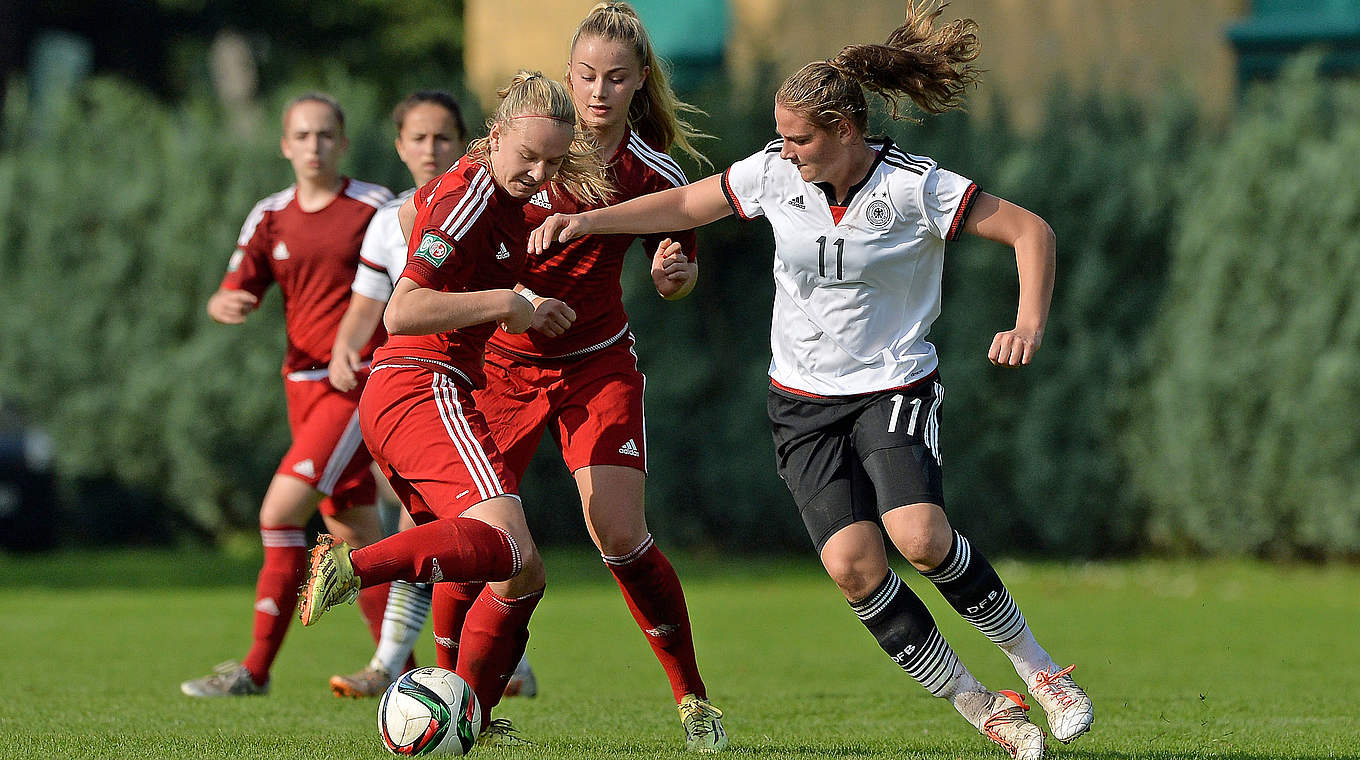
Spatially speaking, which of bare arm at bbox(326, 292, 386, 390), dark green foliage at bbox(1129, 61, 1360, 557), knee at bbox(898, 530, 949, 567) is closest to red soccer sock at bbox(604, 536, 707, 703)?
knee at bbox(898, 530, 949, 567)

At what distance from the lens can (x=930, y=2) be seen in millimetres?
5652

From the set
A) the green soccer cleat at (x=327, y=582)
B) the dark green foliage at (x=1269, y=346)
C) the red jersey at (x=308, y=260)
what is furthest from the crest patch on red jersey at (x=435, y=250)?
the dark green foliage at (x=1269, y=346)

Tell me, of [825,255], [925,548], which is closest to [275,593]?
[825,255]

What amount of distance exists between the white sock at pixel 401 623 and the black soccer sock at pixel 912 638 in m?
2.34

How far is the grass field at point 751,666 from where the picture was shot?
5.41m

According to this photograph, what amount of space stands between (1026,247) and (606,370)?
4.80 feet

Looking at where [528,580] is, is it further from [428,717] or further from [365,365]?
[365,365]

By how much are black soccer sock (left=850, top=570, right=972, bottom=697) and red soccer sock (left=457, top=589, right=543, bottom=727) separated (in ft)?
3.61

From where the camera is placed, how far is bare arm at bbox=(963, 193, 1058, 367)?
486cm

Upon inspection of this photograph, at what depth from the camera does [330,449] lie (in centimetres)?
698

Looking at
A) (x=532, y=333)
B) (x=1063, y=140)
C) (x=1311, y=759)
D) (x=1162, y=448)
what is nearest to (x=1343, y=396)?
(x=1162, y=448)

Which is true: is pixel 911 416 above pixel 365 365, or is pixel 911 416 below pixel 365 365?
above

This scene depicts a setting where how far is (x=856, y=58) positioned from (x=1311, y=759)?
8.44 feet

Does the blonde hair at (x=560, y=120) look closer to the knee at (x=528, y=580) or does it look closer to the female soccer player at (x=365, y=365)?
the knee at (x=528, y=580)
